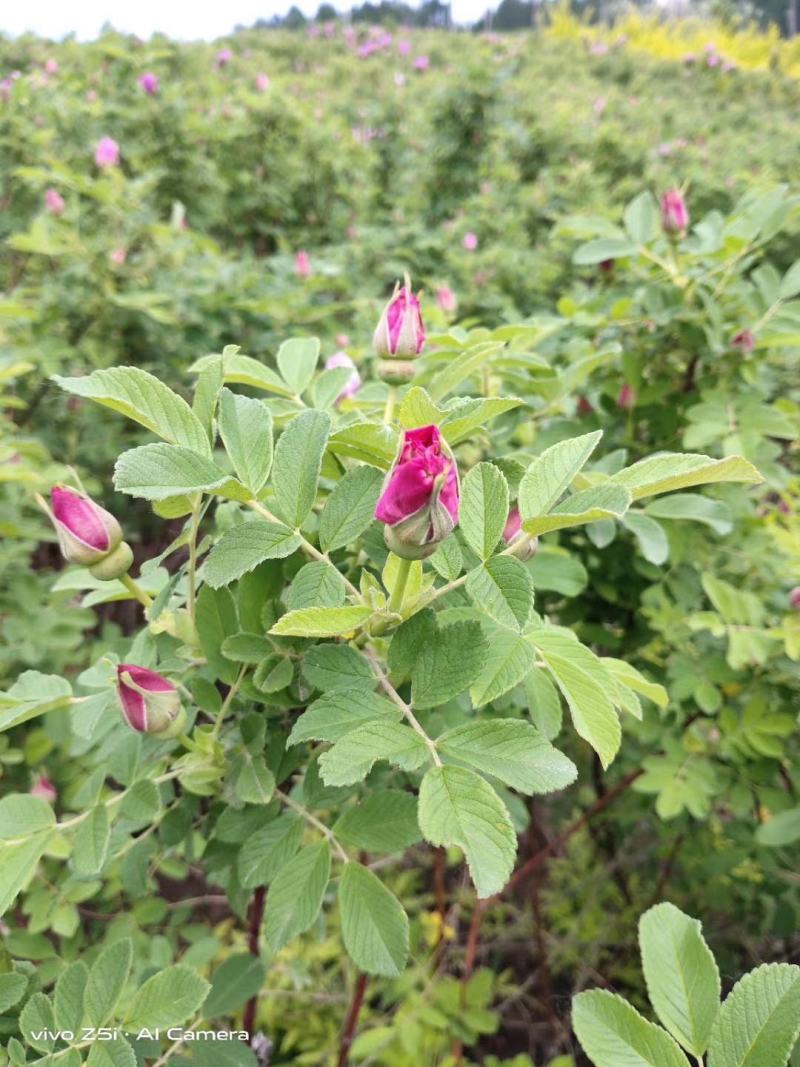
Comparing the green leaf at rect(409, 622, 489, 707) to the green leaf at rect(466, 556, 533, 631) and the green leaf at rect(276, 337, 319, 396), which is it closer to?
Answer: the green leaf at rect(466, 556, 533, 631)

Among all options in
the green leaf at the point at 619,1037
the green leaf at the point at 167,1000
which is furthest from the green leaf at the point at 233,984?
the green leaf at the point at 619,1037

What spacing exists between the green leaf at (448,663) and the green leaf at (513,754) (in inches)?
1.1

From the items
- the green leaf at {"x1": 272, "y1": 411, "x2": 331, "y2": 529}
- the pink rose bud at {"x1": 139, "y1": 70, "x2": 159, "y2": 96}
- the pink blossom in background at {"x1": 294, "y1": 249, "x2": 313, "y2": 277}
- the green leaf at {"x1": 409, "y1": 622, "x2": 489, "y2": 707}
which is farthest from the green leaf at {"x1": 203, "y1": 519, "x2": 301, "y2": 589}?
the pink rose bud at {"x1": 139, "y1": 70, "x2": 159, "y2": 96}

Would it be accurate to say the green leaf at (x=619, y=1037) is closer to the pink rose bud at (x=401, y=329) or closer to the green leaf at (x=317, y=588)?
the green leaf at (x=317, y=588)

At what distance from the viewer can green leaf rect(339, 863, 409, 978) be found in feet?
1.56

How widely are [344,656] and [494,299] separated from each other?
189cm

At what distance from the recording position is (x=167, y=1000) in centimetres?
52

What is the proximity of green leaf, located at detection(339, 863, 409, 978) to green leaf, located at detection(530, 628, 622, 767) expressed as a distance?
0.18 meters

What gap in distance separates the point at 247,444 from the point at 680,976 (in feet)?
1.50

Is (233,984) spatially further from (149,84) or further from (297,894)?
(149,84)

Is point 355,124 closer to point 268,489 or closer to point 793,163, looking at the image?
point 793,163

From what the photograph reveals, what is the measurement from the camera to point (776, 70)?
1102 cm

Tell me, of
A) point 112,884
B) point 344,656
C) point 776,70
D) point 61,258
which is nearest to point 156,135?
point 61,258

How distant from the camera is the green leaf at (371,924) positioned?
0.47m
